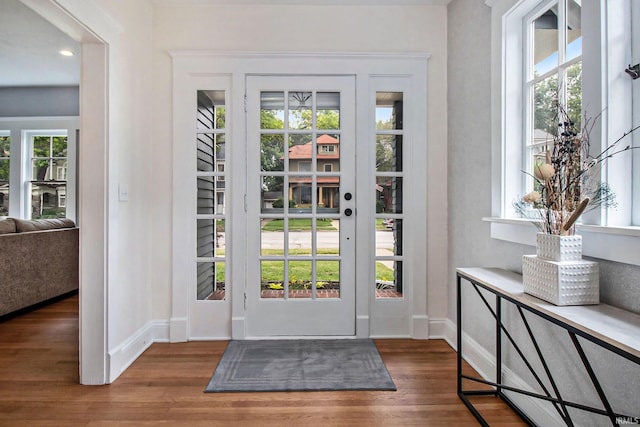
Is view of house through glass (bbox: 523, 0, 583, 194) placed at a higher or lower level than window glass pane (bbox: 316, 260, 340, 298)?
higher

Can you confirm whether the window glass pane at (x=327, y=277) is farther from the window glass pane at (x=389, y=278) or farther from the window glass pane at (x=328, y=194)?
the window glass pane at (x=328, y=194)

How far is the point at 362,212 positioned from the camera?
2623mm

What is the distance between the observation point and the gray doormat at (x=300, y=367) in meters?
1.95

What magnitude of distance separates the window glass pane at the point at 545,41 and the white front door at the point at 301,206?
4.03ft

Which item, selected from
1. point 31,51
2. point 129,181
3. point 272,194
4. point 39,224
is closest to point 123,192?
point 129,181

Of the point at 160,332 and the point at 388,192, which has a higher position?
the point at 388,192

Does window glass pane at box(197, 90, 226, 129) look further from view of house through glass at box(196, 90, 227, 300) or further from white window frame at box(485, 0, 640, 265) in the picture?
white window frame at box(485, 0, 640, 265)

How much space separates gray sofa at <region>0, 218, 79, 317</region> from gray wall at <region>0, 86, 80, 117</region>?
2.01 m

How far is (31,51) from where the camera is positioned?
3648 mm

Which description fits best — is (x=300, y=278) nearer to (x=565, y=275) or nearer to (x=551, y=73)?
(x=565, y=275)

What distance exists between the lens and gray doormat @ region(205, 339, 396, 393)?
1.95m

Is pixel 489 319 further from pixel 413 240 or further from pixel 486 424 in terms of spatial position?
pixel 413 240

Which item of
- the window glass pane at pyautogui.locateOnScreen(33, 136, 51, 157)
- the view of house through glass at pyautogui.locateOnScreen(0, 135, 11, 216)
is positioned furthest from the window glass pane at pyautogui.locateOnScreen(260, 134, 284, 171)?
the view of house through glass at pyautogui.locateOnScreen(0, 135, 11, 216)

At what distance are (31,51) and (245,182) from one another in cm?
321
